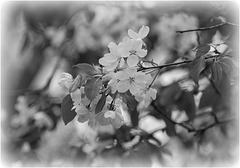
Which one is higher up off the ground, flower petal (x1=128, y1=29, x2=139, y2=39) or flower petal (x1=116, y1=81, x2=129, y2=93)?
flower petal (x1=128, y1=29, x2=139, y2=39)

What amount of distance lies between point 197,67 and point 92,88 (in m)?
0.31

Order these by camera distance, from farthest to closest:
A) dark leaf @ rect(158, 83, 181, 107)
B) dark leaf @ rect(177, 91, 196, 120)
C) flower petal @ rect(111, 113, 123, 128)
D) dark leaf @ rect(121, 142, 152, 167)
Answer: dark leaf @ rect(158, 83, 181, 107)
dark leaf @ rect(177, 91, 196, 120)
dark leaf @ rect(121, 142, 152, 167)
flower petal @ rect(111, 113, 123, 128)

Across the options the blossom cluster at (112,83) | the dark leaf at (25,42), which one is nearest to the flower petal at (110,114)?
the blossom cluster at (112,83)

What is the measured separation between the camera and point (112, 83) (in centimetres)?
96

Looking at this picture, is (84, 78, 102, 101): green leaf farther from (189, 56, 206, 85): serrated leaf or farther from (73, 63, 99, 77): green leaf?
(189, 56, 206, 85): serrated leaf

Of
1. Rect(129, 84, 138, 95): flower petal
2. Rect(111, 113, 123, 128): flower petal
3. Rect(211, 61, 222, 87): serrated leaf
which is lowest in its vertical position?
Rect(111, 113, 123, 128): flower petal

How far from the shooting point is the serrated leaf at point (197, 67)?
3.25 feet

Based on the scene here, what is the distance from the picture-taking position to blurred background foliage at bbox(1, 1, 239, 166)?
1890 millimetres

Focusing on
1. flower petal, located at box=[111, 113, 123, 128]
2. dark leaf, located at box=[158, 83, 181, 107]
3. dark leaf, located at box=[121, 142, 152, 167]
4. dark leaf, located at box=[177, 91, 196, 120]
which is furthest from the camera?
dark leaf, located at box=[158, 83, 181, 107]

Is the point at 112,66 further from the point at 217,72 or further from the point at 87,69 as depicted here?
the point at 217,72

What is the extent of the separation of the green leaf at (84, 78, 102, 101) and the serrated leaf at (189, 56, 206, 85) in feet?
0.89

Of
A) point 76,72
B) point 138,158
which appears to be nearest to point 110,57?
point 138,158

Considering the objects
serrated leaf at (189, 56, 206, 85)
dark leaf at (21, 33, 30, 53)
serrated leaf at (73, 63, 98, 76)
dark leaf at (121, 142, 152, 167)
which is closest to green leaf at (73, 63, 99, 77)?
serrated leaf at (73, 63, 98, 76)

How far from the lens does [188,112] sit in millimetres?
1811
